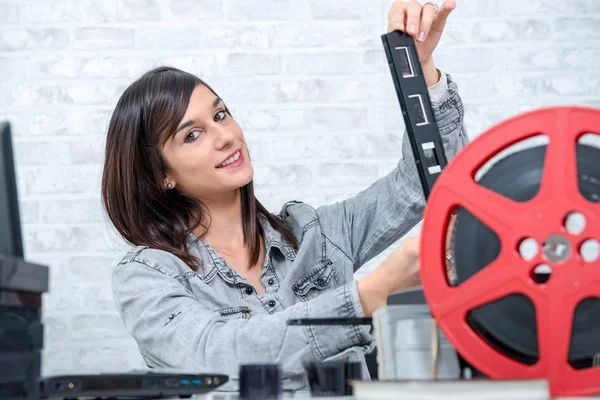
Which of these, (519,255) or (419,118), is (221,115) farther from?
(519,255)

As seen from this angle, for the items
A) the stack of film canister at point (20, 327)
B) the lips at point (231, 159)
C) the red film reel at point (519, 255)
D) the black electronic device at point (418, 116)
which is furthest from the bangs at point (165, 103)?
the red film reel at point (519, 255)

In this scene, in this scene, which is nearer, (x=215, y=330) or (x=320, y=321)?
(x=320, y=321)

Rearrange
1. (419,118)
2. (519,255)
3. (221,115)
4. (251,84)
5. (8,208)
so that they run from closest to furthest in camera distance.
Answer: (519,255), (8,208), (419,118), (221,115), (251,84)

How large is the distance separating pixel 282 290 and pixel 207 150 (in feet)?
1.15

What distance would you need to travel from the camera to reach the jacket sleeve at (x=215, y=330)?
1.12m

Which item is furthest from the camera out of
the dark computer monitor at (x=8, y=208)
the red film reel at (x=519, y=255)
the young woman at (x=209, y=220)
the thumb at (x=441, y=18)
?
the young woman at (x=209, y=220)

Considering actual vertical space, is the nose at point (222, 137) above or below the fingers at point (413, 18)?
below

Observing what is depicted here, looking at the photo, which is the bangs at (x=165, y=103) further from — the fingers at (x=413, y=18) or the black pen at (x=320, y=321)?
the black pen at (x=320, y=321)

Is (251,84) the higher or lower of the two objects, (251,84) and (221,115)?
the higher

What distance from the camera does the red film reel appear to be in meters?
0.79

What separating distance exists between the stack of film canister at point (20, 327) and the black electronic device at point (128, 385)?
0.04 m

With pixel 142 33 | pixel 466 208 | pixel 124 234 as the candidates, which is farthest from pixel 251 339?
pixel 142 33

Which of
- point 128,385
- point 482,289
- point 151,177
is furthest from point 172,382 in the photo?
point 151,177

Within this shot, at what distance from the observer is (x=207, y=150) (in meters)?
1.74
